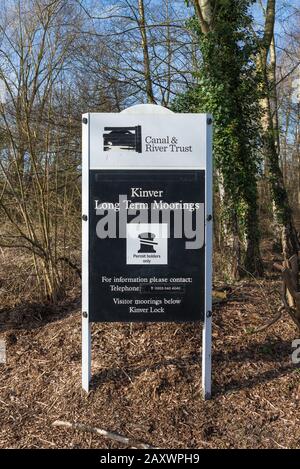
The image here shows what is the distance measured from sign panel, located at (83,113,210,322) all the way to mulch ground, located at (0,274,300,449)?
596 mm

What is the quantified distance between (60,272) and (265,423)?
3.71 meters

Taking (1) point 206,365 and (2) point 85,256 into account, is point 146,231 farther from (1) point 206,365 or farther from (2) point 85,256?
(1) point 206,365

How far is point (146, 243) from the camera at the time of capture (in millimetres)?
3918

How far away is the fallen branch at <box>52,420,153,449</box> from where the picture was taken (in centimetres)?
338

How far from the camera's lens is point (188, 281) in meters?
3.91

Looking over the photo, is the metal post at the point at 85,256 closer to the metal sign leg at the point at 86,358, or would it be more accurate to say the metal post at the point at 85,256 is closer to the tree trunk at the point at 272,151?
the metal sign leg at the point at 86,358

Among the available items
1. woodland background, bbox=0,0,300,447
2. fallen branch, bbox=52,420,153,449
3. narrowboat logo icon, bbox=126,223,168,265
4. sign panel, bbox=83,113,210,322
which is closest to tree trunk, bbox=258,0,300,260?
woodland background, bbox=0,0,300,447

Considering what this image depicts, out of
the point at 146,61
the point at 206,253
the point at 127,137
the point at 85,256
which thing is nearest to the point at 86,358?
the point at 85,256

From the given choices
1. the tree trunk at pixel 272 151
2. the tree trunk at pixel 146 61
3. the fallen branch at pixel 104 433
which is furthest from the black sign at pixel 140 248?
the tree trunk at pixel 146 61

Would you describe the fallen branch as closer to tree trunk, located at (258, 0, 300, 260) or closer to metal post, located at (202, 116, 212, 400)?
metal post, located at (202, 116, 212, 400)

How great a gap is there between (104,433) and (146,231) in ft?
5.00

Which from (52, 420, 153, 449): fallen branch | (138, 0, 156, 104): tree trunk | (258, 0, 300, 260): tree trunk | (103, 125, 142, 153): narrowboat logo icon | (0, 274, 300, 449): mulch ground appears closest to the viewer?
(52, 420, 153, 449): fallen branch

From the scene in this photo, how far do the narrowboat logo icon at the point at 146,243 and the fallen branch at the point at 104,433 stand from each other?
1.26m

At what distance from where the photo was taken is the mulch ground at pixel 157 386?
353 centimetres
